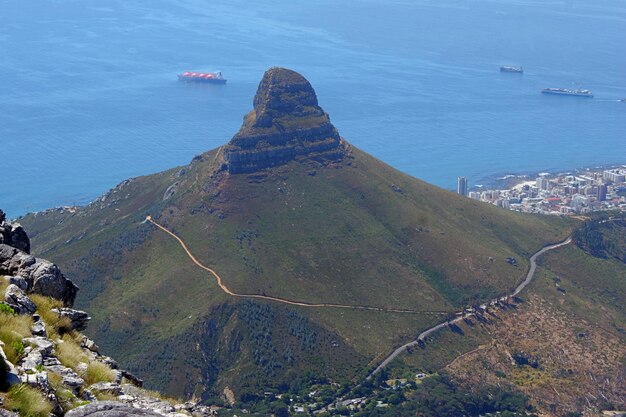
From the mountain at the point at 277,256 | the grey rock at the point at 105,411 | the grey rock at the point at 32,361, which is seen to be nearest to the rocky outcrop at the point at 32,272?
the grey rock at the point at 32,361

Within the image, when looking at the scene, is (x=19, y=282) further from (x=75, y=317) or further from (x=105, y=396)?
(x=105, y=396)

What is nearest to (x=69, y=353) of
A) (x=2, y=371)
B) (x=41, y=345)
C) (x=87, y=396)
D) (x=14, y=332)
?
(x=41, y=345)

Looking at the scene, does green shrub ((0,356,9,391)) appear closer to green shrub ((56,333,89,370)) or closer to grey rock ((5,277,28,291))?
green shrub ((56,333,89,370))

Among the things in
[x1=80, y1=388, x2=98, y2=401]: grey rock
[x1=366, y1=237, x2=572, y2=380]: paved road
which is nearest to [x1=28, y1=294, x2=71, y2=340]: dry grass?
[x1=80, y1=388, x2=98, y2=401]: grey rock

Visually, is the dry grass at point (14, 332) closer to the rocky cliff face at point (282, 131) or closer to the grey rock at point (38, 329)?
the grey rock at point (38, 329)

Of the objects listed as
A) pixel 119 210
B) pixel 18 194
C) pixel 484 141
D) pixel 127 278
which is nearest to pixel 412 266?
pixel 127 278

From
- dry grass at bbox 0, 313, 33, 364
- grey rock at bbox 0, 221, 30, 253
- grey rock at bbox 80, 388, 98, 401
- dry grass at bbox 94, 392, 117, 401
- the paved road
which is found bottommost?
the paved road
